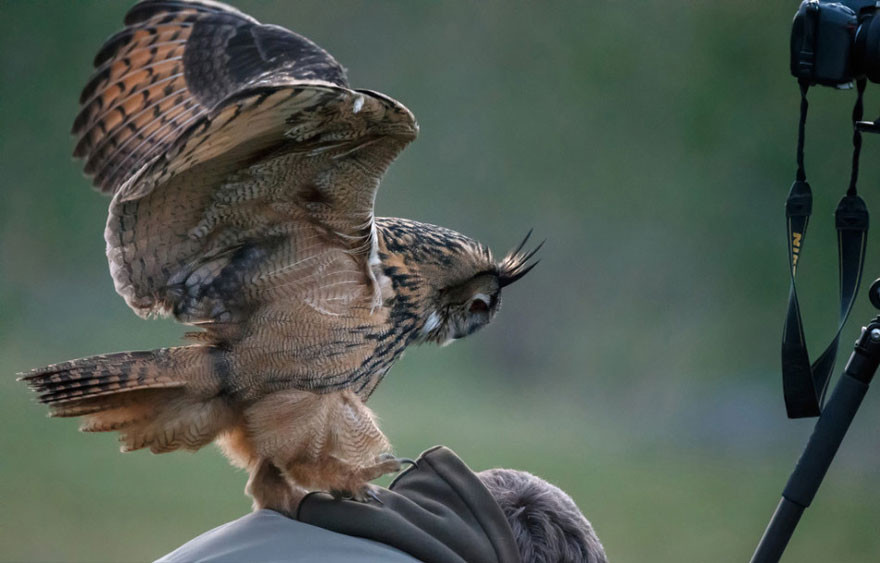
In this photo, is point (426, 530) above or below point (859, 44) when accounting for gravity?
below

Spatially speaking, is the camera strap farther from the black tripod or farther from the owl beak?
the owl beak

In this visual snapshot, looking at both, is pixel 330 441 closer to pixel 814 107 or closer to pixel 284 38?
pixel 284 38

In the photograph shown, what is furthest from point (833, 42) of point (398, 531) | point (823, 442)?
point (398, 531)

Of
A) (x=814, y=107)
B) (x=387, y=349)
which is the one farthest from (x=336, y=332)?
(x=814, y=107)

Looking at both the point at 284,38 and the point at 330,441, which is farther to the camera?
the point at 284,38

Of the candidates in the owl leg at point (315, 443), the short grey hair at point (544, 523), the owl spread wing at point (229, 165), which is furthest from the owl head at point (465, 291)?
the short grey hair at point (544, 523)

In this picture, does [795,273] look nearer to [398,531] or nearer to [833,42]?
[833,42]

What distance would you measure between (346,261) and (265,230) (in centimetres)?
20

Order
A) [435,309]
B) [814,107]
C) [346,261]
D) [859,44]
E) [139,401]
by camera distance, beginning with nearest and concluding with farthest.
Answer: [859,44] → [139,401] → [346,261] → [435,309] → [814,107]

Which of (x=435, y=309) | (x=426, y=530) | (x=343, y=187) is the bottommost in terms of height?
(x=426, y=530)

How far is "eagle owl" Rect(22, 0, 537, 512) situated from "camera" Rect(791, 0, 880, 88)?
75cm

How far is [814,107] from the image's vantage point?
735 centimetres

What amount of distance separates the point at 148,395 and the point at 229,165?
1.70 ft

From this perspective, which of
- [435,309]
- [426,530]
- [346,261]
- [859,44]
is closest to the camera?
[426,530]
